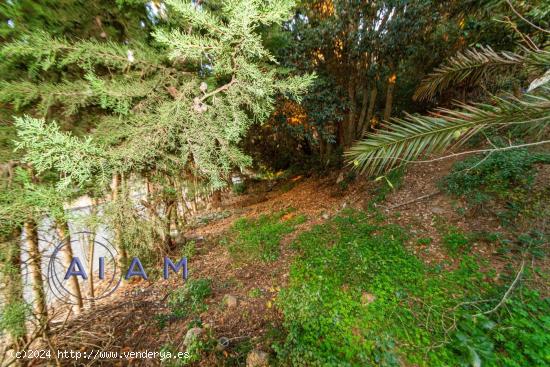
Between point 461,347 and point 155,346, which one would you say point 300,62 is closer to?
point 461,347

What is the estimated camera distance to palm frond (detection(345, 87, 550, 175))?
49.1 inches

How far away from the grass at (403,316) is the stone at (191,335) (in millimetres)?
1152

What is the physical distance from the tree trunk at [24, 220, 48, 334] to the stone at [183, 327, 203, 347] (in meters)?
1.60

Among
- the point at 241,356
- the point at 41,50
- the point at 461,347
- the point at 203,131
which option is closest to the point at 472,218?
the point at 461,347

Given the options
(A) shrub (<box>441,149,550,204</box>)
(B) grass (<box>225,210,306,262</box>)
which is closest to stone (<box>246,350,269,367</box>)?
(B) grass (<box>225,210,306,262</box>)

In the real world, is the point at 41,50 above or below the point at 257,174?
above

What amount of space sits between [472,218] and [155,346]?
590cm

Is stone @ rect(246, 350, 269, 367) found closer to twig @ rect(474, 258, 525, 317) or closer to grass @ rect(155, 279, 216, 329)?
grass @ rect(155, 279, 216, 329)

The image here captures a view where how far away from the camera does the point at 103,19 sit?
9.45 feet

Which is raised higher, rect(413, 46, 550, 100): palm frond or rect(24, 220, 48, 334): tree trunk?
rect(413, 46, 550, 100): palm frond

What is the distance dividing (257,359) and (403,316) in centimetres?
196

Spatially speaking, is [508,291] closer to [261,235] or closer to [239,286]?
[239,286]

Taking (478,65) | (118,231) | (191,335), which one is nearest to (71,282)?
(118,231)

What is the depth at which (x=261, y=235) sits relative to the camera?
5656 millimetres
